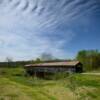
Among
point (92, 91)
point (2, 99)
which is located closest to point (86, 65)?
point (92, 91)

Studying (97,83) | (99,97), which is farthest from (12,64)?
(99,97)

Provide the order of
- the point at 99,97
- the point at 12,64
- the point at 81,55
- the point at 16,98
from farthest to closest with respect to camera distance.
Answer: the point at 12,64, the point at 81,55, the point at 99,97, the point at 16,98

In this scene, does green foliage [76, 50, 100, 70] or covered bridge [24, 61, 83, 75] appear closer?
covered bridge [24, 61, 83, 75]

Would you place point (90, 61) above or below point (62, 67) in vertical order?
above

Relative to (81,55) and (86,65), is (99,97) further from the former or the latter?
(81,55)

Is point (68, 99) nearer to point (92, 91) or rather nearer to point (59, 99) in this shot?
point (59, 99)

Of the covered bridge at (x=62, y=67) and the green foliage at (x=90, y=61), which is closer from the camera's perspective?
the covered bridge at (x=62, y=67)

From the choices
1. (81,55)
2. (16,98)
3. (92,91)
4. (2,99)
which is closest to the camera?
(2,99)

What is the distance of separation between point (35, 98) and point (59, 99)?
263cm

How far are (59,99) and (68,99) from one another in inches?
36.9

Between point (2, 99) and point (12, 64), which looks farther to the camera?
point (12, 64)

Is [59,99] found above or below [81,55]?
below

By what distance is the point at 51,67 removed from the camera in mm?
59719

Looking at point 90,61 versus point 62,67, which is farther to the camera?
point 90,61
